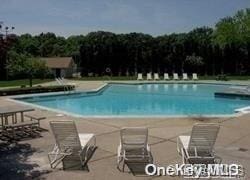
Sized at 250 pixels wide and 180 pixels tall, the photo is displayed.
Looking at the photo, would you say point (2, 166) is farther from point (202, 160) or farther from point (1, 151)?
point (202, 160)

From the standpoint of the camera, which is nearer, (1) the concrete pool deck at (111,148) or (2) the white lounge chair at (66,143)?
(1) the concrete pool deck at (111,148)

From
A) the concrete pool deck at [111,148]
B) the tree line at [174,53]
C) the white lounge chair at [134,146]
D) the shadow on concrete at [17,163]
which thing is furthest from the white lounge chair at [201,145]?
the tree line at [174,53]

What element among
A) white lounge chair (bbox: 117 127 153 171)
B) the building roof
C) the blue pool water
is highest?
the building roof

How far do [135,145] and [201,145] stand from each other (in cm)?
129

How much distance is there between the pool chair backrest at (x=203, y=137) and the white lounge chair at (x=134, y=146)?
2.87 ft

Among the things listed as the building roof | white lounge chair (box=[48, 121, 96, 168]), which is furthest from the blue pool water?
the building roof

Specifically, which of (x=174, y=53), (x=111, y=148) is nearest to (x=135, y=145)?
(x=111, y=148)

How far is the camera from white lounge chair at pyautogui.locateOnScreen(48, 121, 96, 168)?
711cm

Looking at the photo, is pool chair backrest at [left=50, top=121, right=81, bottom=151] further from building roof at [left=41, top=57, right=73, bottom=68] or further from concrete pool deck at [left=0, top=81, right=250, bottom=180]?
building roof at [left=41, top=57, right=73, bottom=68]

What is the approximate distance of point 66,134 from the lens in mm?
7188

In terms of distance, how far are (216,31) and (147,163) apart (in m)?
43.2

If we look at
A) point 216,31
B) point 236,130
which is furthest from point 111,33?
point 236,130

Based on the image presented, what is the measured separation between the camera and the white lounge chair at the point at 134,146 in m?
7.04

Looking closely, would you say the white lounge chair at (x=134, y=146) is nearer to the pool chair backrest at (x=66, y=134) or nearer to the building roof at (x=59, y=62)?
the pool chair backrest at (x=66, y=134)
